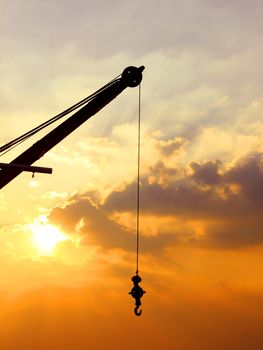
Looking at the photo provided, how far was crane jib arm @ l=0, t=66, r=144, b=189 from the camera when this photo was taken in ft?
42.7

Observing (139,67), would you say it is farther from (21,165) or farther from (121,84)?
(21,165)

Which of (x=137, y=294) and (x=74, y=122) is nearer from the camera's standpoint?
(x=137, y=294)

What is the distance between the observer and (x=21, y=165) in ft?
39.4

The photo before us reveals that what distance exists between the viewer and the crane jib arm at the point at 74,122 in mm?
13023

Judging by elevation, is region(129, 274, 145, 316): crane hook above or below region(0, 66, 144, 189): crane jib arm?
below

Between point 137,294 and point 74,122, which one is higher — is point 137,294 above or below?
below

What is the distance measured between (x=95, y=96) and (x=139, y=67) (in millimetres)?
1897

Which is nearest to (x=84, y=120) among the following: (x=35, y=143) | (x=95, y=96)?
(x=95, y=96)

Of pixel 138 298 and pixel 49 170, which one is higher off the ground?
pixel 49 170

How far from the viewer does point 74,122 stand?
46.2 feet

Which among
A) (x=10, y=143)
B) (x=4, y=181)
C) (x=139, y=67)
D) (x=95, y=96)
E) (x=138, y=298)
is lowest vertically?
(x=138, y=298)

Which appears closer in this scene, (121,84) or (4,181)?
(4,181)

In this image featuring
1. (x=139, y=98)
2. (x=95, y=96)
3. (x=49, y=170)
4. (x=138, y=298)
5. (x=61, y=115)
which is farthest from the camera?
(x=139, y=98)

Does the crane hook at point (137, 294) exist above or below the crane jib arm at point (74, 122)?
below
